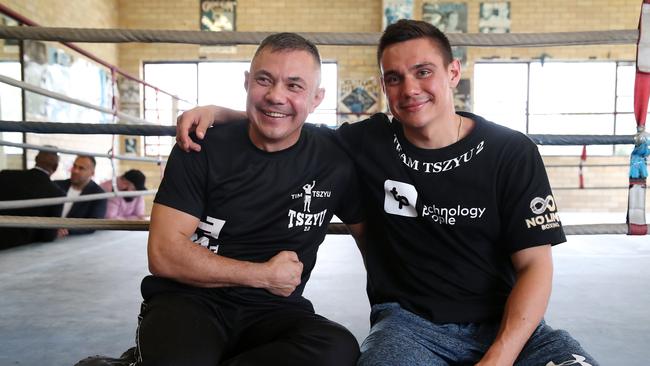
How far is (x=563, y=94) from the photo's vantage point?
8.27m

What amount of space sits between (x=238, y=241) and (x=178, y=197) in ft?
0.58

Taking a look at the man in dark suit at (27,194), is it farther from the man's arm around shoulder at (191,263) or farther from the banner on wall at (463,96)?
the banner on wall at (463,96)

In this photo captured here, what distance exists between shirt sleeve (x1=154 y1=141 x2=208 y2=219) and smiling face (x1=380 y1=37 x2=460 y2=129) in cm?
47

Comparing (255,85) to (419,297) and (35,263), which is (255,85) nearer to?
(419,297)

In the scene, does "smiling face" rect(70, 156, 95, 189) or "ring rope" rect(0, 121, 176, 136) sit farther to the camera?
"smiling face" rect(70, 156, 95, 189)

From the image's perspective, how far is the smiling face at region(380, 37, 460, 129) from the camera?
1.17m

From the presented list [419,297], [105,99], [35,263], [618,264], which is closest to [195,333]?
[419,297]

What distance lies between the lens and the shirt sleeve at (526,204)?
3.72 feet

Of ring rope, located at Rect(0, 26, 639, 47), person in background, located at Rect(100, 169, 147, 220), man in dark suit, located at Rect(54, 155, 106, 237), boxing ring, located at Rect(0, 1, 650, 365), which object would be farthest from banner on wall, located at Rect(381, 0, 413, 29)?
ring rope, located at Rect(0, 26, 639, 47)

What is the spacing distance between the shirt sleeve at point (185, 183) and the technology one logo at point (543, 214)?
74cm

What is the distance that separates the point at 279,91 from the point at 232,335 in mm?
563

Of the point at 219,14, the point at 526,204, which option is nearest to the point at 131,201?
the point at 219,14

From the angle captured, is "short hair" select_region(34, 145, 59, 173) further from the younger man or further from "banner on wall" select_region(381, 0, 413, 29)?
"banner on wall" select_region(381, 0, 413, 29)

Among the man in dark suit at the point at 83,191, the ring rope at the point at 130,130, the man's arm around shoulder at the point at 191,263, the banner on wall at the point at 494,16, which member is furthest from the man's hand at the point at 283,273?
the banner on wall at the point at 494,16
